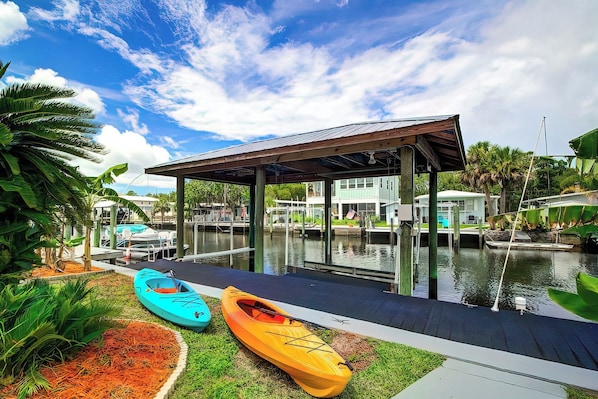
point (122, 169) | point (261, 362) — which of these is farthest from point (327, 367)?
point (122, 169)

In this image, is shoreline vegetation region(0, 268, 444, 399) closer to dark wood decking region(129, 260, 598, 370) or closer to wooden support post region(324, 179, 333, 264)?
dark wood decking region(129, 260, 598, 370)

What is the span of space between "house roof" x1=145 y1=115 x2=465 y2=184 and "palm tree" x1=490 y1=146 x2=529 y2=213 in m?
20.7

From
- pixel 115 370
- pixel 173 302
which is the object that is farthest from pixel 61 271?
pixel 115 370

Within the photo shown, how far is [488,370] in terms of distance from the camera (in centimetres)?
331

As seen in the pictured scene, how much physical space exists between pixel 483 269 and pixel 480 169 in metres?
16.1

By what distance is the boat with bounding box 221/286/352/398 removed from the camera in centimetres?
276

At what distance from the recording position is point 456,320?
470 centimetres

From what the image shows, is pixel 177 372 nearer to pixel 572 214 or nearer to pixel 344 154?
pixel 344 154

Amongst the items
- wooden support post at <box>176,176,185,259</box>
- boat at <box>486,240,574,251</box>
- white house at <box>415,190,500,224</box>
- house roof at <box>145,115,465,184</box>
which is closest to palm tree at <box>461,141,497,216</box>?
white house at <box>415,190,500,224</box>

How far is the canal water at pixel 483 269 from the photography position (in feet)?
31.5

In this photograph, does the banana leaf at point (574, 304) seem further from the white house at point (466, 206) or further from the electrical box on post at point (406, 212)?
the white house at point (466, 206)

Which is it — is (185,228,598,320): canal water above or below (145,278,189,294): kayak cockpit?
below

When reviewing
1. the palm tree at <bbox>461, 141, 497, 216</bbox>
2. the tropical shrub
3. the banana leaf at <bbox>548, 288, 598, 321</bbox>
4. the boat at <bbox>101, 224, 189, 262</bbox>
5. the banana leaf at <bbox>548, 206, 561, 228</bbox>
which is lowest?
the boat at <bbox>101, 224, 189, 262</bbox>

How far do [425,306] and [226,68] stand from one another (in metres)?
12.8
